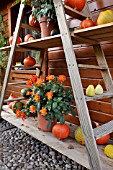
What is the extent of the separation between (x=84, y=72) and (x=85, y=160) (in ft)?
3.18

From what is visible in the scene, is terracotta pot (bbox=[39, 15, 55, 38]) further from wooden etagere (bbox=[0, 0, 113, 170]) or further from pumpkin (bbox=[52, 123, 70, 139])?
pumpkin (bbox=[52, 123, 70, 139])

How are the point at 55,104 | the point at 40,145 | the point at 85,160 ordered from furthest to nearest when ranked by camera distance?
the point at 40,145 < the point at 55,104 < the point at 85,160

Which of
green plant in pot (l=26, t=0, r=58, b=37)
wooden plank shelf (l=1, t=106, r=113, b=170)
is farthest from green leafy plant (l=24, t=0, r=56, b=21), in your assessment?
wooden plank shelf (l=1, t=106, r=113, b=170)

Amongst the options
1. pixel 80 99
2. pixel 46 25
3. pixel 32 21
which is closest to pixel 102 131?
pixel 80 99

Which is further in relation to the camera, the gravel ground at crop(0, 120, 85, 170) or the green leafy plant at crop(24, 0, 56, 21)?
the green leafy plant at crop(24, 0, 56, 21)

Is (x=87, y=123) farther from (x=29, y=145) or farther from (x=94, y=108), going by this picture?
(x=29, y=145)

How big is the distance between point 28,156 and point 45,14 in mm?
1491

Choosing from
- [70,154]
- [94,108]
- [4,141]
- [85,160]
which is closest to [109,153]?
[85,160]

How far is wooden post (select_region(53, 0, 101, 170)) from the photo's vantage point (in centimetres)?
105

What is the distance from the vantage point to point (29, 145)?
1.82 metres

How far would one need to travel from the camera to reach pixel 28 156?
5.25 ft

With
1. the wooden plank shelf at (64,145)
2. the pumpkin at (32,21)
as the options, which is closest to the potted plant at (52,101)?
the wooden plank shelf at (64,145)

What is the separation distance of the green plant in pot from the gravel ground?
1.28 m

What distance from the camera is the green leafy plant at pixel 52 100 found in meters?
1.55
